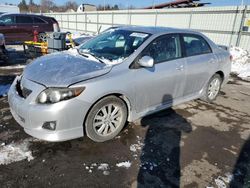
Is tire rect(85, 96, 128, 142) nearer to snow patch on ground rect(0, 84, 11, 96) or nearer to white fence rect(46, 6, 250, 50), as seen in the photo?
snow patch on ground rect(0, 84, 11, 96)

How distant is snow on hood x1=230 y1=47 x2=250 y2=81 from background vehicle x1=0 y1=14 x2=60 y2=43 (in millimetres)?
9674

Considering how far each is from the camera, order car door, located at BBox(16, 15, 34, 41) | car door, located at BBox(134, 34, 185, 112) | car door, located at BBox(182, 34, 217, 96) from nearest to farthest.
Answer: car door, located at BBox(134, 34, 185, 112)
car door, located at BBox(182, 34, 217, 96)
car door, located at BBox(16, 15, 34, 41)

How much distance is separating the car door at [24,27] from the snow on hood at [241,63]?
10794mm

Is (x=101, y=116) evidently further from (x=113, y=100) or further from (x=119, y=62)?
(x=119, y=62)

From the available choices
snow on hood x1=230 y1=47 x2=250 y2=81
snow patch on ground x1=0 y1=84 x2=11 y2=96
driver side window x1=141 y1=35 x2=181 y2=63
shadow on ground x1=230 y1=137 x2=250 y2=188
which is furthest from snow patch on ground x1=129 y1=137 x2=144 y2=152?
snow on hood x1=230 y1=47 x2=250 y2=81

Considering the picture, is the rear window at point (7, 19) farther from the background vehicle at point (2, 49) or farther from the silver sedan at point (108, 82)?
the silver sedan at point (108, 82)

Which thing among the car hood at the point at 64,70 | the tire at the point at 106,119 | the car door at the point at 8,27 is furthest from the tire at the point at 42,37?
the tire at the point at 106,119

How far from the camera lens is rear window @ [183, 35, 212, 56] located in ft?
14.2

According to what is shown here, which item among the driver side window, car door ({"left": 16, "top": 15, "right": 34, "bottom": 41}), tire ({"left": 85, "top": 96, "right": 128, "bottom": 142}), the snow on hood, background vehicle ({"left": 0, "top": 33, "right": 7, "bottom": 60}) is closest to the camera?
tire ({"left": 85, "top": 96, "right": 128, "bottom": 142})

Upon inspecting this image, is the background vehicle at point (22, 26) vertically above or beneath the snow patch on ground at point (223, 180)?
above

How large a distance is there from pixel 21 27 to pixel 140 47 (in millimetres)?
11184

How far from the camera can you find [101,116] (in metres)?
3.24

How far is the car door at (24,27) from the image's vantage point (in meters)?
12.5

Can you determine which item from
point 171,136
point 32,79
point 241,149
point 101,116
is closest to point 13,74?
point 32,79
